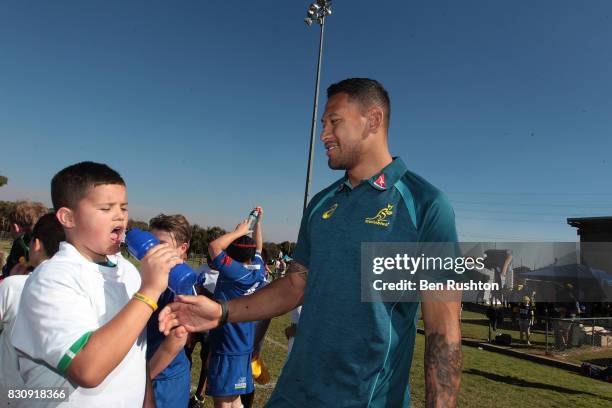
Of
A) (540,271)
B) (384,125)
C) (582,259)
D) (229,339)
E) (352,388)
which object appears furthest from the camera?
(582,259)

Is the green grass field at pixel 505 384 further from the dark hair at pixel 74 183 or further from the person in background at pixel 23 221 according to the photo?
the dark hair at pixel 74 183

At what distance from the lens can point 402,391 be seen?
204cm

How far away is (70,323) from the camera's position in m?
1.67

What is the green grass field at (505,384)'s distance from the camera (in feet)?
26.4

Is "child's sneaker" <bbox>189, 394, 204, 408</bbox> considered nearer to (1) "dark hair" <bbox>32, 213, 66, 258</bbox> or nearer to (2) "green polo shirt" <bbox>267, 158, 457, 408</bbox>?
(1) "dark hair" <bbox>32, 213, 66, 258</bbox>

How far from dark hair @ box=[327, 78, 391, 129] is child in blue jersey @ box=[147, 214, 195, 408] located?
1.55 m

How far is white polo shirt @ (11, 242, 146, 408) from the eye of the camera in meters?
1.66

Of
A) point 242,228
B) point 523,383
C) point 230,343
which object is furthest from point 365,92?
point 523,383

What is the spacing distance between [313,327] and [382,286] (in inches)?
17.6

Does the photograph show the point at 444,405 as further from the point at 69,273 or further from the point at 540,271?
the point at 540,271

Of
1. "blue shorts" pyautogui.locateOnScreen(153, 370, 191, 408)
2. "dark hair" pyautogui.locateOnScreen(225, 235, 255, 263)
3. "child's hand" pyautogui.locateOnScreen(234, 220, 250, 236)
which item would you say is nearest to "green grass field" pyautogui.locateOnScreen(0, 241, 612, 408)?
"dark hair" pyautogui.locateOnScreen(225, 235, 255, 263)

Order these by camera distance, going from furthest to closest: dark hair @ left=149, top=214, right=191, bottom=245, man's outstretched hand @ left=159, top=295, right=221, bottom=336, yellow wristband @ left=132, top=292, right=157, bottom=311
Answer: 1. dark hair @ left=149, top=214, right=191, bottom=245
2. man's outstretched hand @ left=159, top=295, right=221, bottom=336
3. yellow wristband @ left=132, top=292, right=157, bottom=311

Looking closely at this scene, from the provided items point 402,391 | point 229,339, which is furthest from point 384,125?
point 229,339

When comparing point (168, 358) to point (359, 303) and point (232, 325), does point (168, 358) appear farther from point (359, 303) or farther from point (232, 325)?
point (232, 325)
